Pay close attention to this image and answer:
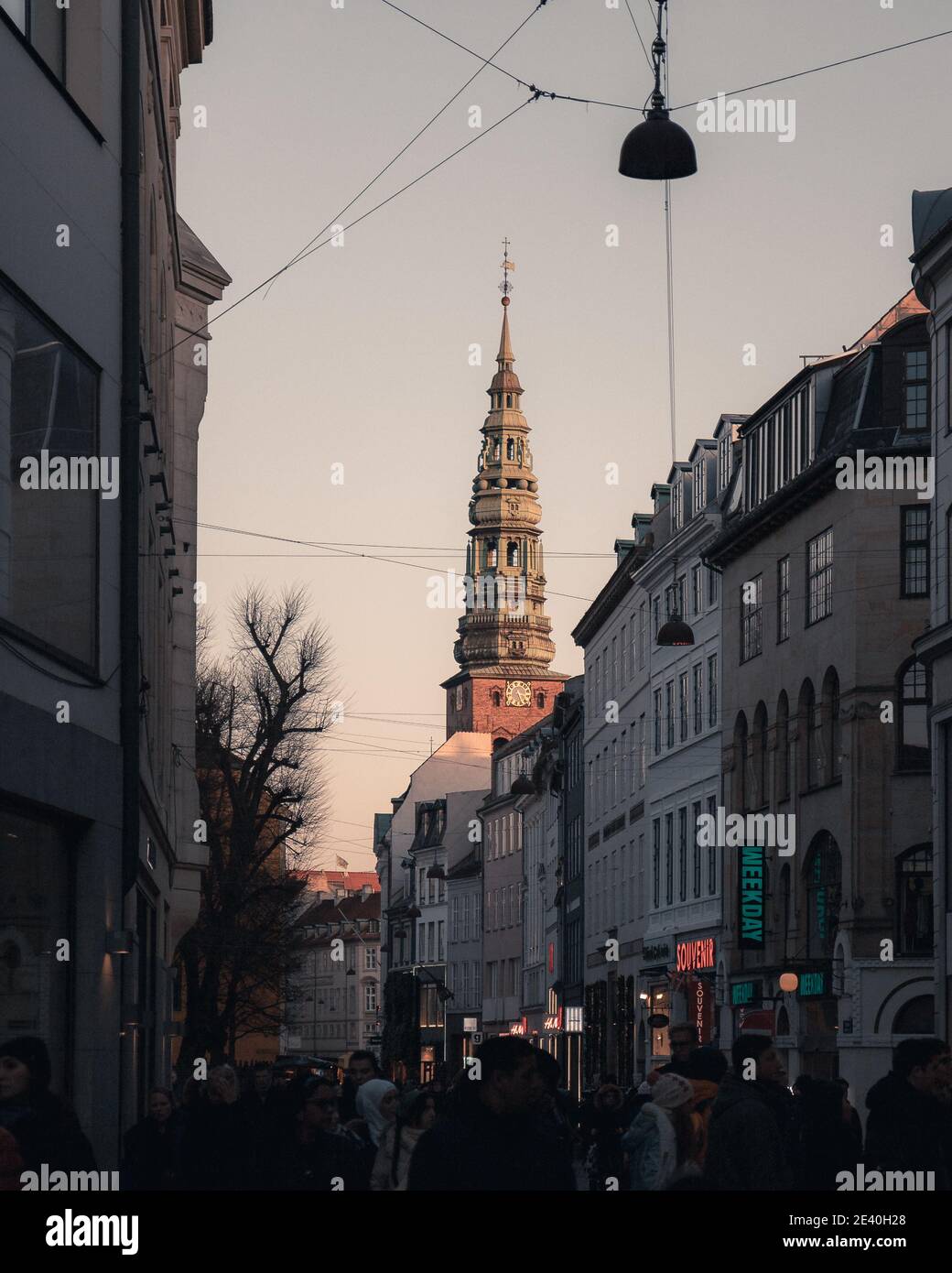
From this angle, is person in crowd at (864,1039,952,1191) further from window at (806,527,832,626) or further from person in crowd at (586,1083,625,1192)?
window at (806,527,832,626)

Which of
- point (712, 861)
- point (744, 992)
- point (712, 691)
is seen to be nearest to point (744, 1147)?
point (744, 992)

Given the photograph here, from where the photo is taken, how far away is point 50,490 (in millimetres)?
15562

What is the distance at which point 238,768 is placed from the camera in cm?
5462

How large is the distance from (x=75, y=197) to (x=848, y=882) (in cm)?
2819

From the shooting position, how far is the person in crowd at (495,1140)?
22.6 feet

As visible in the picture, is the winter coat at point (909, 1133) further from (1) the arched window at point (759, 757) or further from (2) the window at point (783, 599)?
(1) the arched window at point (759, 757)

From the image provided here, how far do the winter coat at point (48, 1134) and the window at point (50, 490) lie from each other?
5590 mm

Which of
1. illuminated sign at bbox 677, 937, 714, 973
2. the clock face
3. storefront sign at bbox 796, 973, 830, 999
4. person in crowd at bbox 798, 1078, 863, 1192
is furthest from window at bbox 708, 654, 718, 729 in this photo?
the clock face

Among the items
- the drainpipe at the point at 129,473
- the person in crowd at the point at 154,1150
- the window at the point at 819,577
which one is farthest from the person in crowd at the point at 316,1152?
the window at the point at 819,577

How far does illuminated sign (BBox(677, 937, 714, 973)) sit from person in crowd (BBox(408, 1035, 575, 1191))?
45261mm

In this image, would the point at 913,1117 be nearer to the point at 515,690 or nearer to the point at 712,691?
the point at 712,691

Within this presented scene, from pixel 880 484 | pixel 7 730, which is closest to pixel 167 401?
pixel 7 730

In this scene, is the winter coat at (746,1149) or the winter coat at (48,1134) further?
the winter coat at (746,1149)
